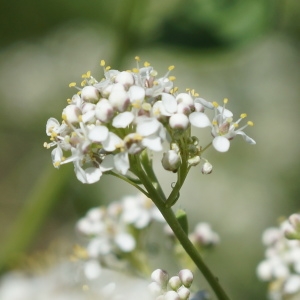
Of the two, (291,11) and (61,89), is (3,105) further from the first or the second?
(291,11)

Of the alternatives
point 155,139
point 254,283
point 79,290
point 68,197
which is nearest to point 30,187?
point 68,197

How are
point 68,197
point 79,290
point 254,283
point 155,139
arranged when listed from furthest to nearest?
point 68,197
point 254,283
point 79,290
point 155,139

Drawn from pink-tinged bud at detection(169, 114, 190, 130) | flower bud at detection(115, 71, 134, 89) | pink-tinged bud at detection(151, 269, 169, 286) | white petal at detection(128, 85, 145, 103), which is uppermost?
flower bud at detection(115, 71, 134, 89)

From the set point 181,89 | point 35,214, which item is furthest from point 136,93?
point 181,89

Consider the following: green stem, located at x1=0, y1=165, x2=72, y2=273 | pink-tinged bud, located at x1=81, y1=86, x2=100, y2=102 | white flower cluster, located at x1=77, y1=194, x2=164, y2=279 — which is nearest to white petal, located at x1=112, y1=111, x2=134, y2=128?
pink-tinged bud, located at x1=81, y1=86, x2=100, y2=102

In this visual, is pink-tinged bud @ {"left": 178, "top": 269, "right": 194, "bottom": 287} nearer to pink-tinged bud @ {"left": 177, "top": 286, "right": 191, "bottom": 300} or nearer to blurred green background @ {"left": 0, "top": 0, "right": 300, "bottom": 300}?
pink-tinged bud @ {"left": 177, "top": 286, "right": 191, "bottom": 300}

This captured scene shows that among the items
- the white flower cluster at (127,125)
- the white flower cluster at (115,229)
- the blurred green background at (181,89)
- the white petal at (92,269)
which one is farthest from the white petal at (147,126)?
the blurred green background at (181,89)
